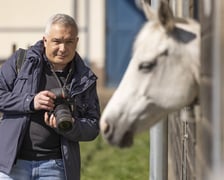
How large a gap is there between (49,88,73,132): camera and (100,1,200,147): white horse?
0.78 metres

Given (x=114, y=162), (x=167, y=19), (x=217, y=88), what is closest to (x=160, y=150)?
(x=167, y=19)

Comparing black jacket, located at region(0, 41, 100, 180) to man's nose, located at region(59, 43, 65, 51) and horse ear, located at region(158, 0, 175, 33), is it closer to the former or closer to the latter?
man's nose, located at region(59, 43, 65, 51)

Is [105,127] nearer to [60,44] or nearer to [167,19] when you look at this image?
[167,19]

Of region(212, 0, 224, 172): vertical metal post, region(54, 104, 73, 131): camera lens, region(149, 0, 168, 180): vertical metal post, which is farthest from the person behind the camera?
region(149, 0, 168, 180): vertical metal post

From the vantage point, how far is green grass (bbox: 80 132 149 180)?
9.41 meters

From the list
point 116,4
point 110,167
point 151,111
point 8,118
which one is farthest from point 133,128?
point 116,4

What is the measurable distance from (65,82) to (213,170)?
2.11m

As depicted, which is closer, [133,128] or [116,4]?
[133,128]

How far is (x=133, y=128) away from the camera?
3889mm

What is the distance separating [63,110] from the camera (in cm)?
470

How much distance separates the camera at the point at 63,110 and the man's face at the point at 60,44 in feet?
0.61

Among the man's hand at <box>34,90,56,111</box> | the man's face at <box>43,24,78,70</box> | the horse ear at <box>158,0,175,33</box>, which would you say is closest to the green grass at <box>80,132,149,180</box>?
the man's face at <box>43,24,78,70</box>

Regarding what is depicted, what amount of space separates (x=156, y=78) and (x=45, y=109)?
43.5 inches

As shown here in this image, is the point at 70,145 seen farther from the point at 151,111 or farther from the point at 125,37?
the point at 125,37
